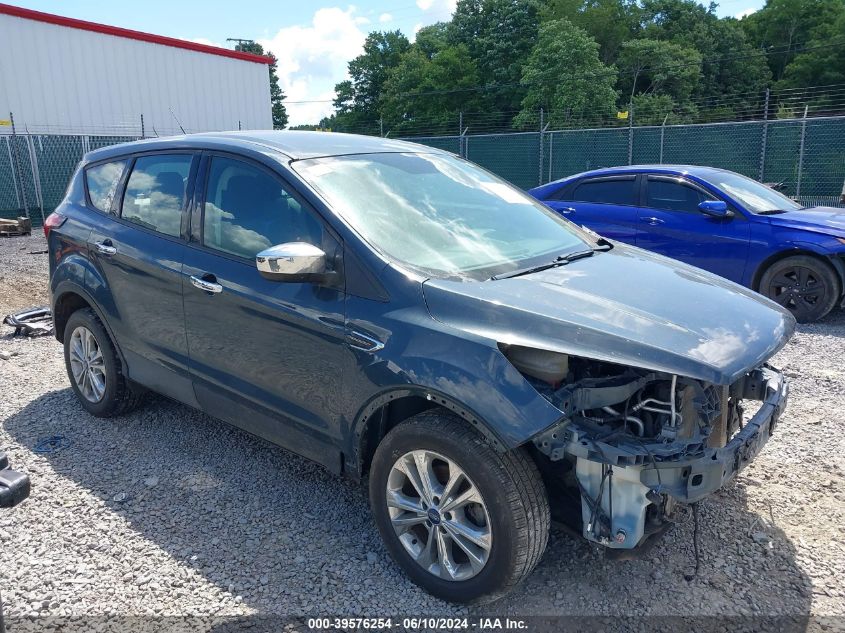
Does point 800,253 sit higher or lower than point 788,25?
lower

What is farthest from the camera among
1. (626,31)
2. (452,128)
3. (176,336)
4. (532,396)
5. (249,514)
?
(626,31)

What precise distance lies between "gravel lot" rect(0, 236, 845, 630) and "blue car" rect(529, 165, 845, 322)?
2607 millimetres

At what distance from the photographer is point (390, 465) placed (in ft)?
9.23

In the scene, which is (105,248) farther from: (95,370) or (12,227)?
(12,227)

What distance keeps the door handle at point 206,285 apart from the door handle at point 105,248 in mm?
906

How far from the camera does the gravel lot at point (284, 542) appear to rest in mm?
2793

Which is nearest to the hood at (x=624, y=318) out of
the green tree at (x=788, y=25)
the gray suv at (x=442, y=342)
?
the gray suv at (x=442, y=342)

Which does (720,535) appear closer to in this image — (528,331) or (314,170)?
(528,331)

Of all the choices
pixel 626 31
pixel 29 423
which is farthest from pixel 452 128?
pixel 29 423

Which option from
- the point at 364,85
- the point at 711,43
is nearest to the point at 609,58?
the point at 711,43

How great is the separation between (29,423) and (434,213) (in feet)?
10.7

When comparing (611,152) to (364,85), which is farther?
(364,85)

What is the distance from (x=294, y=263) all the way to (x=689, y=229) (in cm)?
564

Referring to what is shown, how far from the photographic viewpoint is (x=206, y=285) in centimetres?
348
